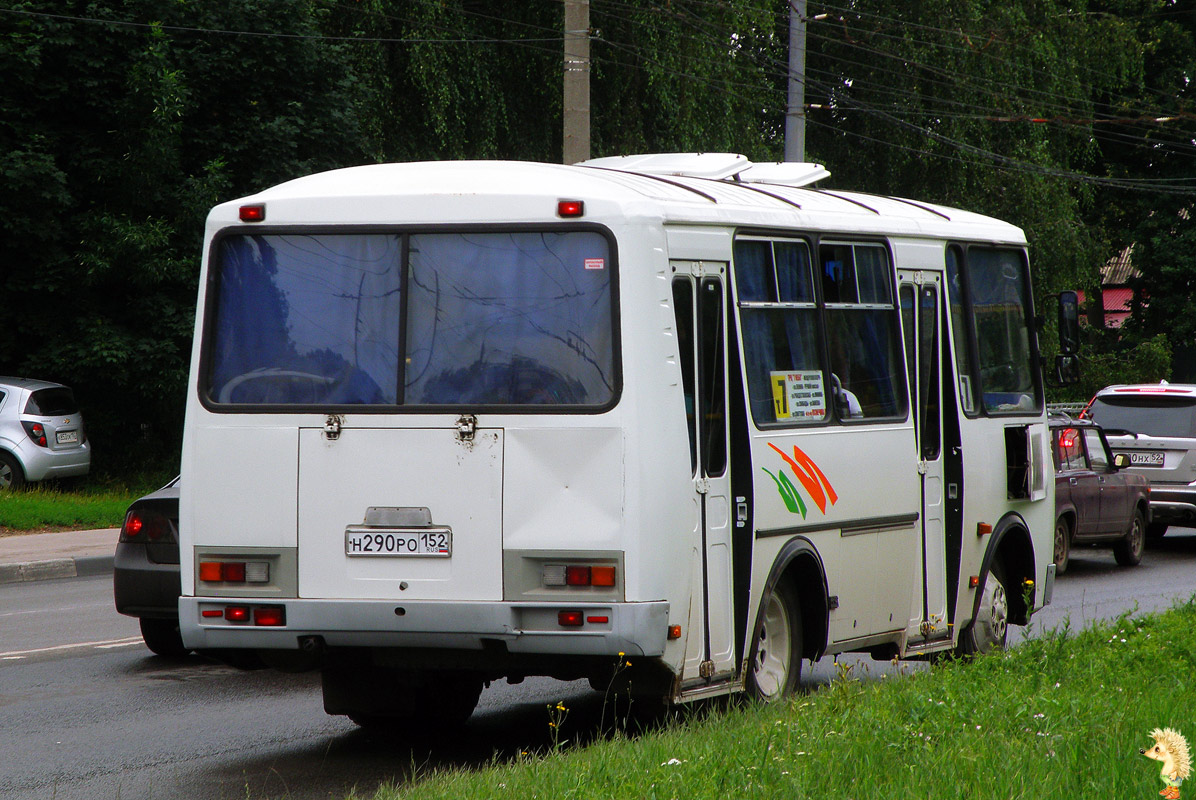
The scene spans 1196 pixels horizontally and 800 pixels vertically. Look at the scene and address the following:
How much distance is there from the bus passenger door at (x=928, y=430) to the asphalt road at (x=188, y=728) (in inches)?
42.6

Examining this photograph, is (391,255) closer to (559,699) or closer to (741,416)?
(741,416)

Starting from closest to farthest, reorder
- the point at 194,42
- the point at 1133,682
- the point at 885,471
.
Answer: the point at 1133,682 < the point at 885,471 < the point at 194,42

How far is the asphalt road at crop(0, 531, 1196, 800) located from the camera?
7008 mm

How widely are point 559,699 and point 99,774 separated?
2962 millimetres

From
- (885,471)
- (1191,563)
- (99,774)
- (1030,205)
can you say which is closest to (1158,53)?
(1030,205)

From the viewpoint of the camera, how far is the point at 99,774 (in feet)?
23.4

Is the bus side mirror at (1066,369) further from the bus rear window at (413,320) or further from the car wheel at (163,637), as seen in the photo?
the car wheel at (163,637)

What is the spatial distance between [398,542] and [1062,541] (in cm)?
Result: 1118

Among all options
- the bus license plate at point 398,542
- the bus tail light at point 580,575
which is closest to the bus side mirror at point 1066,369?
the bus tail light at point 580,575

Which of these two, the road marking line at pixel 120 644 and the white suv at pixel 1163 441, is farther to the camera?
the white suv at pixel 1163 441

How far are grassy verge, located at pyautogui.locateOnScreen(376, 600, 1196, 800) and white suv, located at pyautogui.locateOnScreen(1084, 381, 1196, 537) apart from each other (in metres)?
11.6

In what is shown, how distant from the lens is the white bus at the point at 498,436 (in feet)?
22.1

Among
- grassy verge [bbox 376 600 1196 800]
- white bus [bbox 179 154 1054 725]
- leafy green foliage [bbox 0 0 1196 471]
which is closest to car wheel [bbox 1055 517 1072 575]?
leafy green foliage [bbox 0 0 1196 471]

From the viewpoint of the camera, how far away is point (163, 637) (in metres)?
10.6
